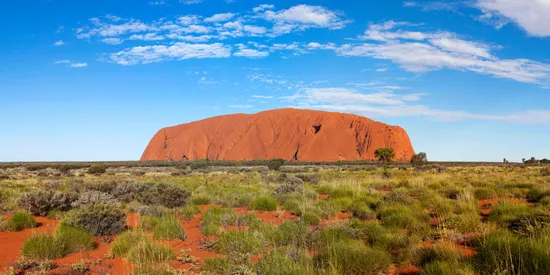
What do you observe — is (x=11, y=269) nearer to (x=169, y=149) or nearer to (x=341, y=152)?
(x=341, y=152)

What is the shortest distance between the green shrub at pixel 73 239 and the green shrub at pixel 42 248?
0.57 feet

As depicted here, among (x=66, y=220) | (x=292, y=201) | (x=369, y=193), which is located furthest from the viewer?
(x=369, y=193)

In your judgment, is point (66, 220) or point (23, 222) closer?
point (66, 220)

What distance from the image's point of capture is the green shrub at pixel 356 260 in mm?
5043

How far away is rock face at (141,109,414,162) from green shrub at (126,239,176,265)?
10122 centimetres

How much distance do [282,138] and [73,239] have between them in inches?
4607

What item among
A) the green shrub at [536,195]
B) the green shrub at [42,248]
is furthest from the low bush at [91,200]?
the green shrub at [536,195]

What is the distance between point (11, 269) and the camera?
4992mm

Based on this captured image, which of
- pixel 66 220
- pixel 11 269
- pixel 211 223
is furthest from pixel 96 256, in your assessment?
pixel 211 223

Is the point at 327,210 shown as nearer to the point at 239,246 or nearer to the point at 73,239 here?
the point at 239,246

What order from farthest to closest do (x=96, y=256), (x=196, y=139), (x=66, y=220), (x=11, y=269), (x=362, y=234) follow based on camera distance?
(x=196, y=139) < (x=66, y=220) < (x=362, y=234) < (x=96, y=256) < (x=11, y=269)

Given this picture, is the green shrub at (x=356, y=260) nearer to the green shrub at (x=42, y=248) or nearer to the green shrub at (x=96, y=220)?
the green shrub at (x=42, y=248)

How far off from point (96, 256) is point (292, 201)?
22.2 ft

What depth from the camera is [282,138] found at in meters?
124
